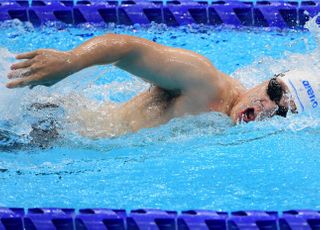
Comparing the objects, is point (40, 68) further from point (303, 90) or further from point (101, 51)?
point (303, 90)

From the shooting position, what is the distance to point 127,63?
301 cm

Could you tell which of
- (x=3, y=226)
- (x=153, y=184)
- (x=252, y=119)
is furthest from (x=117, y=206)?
(x=252, y=119)

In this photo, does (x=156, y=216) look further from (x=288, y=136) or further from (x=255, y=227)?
(x=288, y=136)

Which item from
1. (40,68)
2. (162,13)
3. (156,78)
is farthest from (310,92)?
(162,13)

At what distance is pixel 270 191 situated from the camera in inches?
120

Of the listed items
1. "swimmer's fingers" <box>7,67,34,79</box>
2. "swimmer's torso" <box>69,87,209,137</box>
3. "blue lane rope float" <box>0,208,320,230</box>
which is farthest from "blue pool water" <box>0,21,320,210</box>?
"swimmer's fingers" <box>7,67,34,79</box>

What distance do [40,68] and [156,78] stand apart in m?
0.60

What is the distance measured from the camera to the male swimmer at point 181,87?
2906 millimetres

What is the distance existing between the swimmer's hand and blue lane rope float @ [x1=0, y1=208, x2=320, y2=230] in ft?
1.57

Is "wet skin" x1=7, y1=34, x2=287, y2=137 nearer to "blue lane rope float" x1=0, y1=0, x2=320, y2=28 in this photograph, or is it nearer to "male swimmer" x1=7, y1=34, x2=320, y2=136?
"male swimmer" x1=7, y1=34, x2=320, y2=136

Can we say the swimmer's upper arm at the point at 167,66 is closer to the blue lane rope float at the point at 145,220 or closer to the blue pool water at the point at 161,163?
the blue pool water at the point at 161,163

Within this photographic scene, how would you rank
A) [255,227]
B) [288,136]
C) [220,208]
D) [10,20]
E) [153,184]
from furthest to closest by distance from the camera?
[10,20] → [288,136] → [153,184] → [220,208] → [255,227]

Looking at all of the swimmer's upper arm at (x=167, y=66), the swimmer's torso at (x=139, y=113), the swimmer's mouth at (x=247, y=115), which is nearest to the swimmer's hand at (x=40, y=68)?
the swimmer's upper arm at (x=167, y=66)

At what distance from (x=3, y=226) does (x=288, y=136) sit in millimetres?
1485
